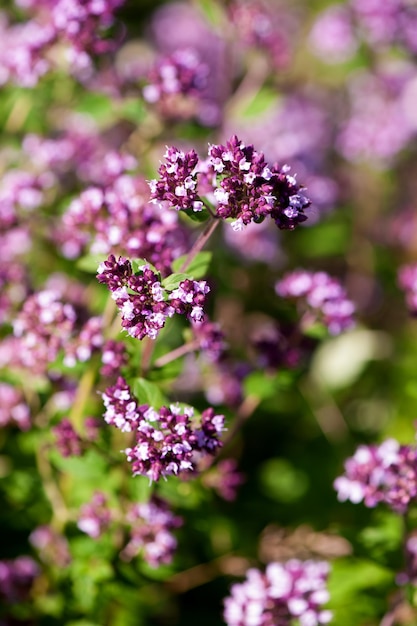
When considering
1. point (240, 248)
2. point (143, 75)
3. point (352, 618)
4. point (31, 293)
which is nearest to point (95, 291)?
Answer: point (31, 293)

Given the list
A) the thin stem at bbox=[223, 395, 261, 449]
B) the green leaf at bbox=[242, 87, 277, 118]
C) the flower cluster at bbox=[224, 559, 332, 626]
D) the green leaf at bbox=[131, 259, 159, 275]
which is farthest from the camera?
the green leaf at bbox=[242, 87, 277, 118]

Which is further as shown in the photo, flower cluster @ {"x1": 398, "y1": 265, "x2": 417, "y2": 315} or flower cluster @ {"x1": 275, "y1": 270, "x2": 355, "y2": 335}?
flower cluster @ {"x1": 398, "y1": 265, "x2": 417, "y2": 315}

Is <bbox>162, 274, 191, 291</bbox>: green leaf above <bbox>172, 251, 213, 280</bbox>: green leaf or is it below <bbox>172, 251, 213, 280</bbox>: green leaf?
below

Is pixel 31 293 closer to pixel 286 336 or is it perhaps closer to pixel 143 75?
pixel 286 336

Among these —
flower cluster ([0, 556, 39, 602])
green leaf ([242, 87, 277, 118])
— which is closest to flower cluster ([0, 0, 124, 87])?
green leaf ([242, 87, 277, 118])

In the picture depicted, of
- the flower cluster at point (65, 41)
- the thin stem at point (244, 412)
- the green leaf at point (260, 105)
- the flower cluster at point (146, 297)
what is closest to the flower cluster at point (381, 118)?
the green leaf at point (260, 105)

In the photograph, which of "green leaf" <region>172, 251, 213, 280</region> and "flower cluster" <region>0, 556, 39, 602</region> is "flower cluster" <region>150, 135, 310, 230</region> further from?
"flower cluster" <region>0, 556, 39, 602</region>
